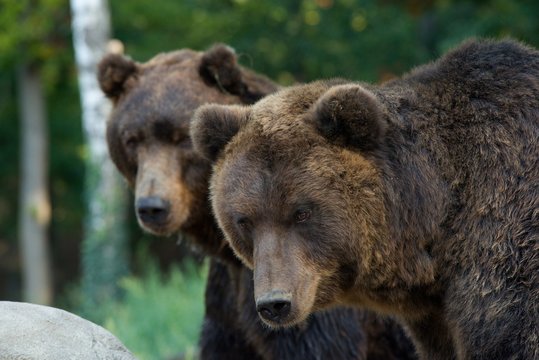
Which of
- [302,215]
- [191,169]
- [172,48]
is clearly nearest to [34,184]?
[172,48]

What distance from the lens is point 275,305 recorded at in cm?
418

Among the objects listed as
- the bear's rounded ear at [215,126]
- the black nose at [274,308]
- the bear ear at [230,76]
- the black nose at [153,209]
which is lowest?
the black nose at [274,308]

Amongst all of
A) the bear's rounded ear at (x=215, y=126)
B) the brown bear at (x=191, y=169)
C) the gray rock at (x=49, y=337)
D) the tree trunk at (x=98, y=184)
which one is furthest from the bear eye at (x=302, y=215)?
the tree trunk at (x=98, y=184)

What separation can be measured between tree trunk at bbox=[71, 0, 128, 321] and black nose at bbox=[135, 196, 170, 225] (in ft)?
24.0

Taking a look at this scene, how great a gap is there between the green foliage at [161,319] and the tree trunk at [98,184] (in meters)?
2.60

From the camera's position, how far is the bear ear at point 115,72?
6.67 metres

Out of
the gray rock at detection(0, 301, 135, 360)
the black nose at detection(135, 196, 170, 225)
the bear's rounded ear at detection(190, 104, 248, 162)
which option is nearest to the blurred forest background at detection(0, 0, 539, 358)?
the black nose at detection(135, 196, 170, 225)

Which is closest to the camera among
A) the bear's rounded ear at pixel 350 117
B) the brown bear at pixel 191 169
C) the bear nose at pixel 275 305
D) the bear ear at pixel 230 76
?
the bear nose at pixel 275 305

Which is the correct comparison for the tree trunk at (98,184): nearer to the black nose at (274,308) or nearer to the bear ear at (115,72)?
the bear ear at (115,72)

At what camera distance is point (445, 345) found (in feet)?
15.4

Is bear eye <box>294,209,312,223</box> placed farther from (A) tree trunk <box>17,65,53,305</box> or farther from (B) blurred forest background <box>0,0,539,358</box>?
(A) tree trunk <box>17,65,53,305</box>

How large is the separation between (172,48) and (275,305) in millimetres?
14829

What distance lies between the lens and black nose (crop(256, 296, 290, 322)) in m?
4.14

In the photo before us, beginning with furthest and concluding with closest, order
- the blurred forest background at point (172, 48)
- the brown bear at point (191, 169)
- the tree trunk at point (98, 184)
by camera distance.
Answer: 1. the tree trunk at point (98, 184)
2. the blurred forest background at point (172, 48)
3. the brown bear at point (191, 169)
